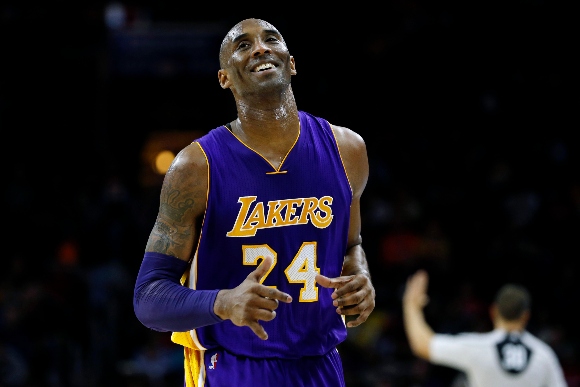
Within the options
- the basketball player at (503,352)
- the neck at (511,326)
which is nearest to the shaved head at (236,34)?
the basketball player at (503,352)

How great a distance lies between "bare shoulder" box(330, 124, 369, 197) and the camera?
379 cm

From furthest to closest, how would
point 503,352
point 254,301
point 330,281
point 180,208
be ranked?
1. point 503,352
2. point 180,208
3. point 330,281
4. point 254,301

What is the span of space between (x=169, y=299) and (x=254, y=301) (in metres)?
0.49

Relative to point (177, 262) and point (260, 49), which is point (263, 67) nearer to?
point (260, 49)

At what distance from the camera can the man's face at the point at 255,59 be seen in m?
3.57

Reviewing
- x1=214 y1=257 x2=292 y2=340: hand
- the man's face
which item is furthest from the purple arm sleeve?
the man's face

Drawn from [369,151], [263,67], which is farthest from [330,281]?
[369,151]

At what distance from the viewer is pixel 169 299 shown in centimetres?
323

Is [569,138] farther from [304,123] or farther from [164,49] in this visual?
[304,123]

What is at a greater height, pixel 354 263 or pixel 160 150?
pixel 160 150

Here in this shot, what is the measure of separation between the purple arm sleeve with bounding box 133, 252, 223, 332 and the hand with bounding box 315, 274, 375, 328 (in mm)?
444

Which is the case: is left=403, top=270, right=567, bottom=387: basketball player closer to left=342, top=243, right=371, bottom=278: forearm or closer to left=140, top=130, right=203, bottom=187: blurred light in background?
left=342, top=243, right=371, bottom=278: forearm

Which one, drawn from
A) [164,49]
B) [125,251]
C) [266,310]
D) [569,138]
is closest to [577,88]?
[569,138]

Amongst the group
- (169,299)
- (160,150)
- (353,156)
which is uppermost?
(160,150)
